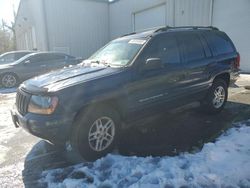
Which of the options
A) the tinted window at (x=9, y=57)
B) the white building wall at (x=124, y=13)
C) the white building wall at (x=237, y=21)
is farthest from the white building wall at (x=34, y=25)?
the white building wall at (x=237, y=21)

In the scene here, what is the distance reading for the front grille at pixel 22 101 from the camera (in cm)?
348

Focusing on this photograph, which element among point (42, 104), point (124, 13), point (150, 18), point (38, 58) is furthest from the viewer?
point (124, 13)

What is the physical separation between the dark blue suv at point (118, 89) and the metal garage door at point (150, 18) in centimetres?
1041

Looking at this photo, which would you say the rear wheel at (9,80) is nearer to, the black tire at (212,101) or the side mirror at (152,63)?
the black tire at (212,101)

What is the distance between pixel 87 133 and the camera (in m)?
3.43

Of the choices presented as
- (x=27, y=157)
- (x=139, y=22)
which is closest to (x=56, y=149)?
(x=27, y=157)

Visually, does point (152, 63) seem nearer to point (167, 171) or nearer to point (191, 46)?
point (191, 46)

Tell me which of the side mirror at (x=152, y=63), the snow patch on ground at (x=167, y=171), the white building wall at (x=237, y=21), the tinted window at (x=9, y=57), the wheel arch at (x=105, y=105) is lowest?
the snow patch on ground at (x=167, y=171)

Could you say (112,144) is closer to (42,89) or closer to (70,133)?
(70,133)

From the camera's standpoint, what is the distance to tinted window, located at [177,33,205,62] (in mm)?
4711

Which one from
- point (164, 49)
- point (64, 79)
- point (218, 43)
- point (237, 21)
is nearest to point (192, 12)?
point (237, 21)

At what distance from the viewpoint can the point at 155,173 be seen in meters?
3.06

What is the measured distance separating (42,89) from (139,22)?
14.7 meters

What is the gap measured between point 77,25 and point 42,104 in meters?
16.8
